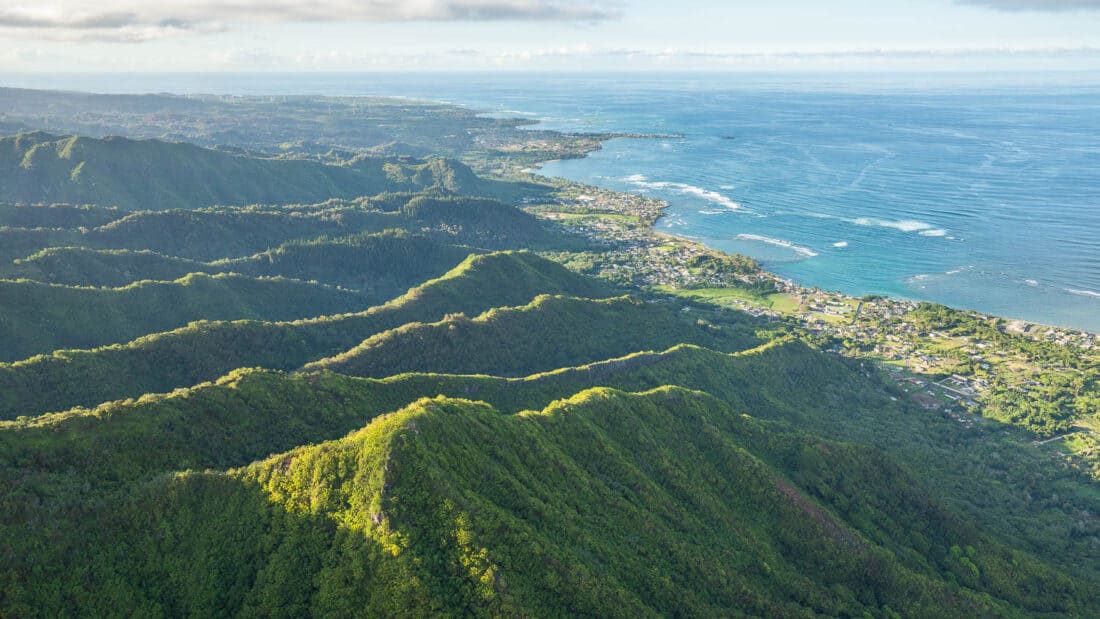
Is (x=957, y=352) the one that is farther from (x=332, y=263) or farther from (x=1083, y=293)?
(x=332, y=263)

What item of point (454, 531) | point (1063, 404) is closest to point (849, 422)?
point (1063, 404)

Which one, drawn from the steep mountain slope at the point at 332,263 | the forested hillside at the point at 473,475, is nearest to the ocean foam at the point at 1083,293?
the forested hillside at the point at 473,475

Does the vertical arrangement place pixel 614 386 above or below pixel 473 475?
below

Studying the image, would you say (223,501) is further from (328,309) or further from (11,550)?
(328,309)

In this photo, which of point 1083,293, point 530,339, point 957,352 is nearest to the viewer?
point 530,339

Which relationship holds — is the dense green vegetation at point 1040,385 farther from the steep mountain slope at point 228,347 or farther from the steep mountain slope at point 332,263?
the steep mountain slope at point 332,263

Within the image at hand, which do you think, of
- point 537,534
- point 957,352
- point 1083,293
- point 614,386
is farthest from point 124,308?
point 1083,293
